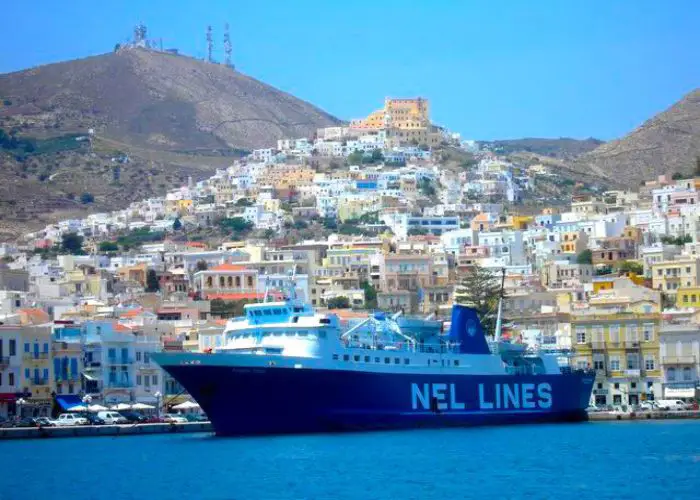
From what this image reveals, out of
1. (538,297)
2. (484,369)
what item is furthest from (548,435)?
(538,297)

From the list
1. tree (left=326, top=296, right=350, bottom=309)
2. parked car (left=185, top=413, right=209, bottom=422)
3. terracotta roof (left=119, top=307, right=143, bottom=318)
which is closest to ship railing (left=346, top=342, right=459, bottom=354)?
parked car (left=185, top=413, right=209, bottom=422)

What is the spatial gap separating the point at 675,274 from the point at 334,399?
161ft

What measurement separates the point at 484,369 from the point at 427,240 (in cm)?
7221

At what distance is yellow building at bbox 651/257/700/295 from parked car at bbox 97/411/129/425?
41330 mm

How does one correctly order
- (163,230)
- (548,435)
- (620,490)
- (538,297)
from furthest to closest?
(163,230) → (538,297) → (548,435) → (620,490)

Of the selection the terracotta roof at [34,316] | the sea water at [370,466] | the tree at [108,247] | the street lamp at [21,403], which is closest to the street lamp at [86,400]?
the street lamp at [21,403]

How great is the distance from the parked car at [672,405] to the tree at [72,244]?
87562 millimetres

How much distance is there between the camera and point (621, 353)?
8350cm

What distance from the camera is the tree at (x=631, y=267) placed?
121062 mm

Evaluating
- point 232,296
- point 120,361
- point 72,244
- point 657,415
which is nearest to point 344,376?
point 657,415

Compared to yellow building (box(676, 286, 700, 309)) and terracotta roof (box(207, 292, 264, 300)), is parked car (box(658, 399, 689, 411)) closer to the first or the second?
yellow building (box(676, 286, 700, 309))

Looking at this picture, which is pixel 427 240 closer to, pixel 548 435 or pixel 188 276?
pixel 188 276

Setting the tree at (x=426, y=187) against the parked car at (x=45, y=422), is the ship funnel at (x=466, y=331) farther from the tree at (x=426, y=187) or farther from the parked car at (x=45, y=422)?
the tree at (x=426, y=187)

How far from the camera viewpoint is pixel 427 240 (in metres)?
146
